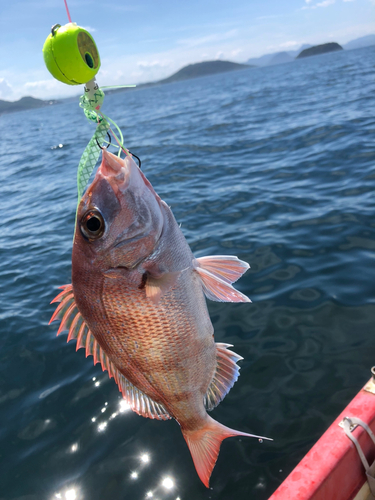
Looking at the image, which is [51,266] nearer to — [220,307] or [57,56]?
[220,307]

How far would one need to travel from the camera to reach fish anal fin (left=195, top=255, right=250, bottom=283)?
221 cm

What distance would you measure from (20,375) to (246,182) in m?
6.87

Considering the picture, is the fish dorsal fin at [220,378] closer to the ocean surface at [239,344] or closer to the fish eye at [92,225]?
the fish eye at [92,225]

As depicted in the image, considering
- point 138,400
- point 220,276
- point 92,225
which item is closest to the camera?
point 92,225

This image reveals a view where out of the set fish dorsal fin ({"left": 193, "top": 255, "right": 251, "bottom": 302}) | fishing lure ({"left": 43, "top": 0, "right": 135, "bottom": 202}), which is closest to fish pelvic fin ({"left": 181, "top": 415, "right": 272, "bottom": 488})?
fish dorsal fin ({"left": 193, "top": 255, "right": 251, "bottom": 302})

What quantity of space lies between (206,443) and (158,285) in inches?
43.3

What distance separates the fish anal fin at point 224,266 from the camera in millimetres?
2211

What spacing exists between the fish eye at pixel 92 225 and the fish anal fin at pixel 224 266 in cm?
62

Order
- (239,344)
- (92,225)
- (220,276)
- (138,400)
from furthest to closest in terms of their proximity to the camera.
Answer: (239,344) → (138,400) → (220,276) → (92,225)

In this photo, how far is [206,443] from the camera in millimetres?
2303

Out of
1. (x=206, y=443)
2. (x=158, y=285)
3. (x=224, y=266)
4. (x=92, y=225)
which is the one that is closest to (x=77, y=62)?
(x=92, y=225)

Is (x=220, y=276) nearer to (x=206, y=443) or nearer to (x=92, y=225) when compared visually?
(x=92, y=225)

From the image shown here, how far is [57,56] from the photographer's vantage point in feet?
5.60

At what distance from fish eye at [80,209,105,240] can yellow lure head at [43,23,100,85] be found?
2.11ft
